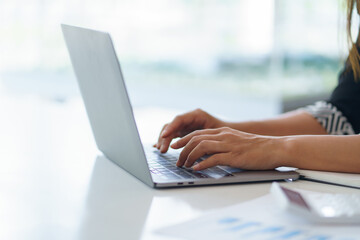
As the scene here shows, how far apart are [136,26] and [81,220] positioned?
4.70 meters

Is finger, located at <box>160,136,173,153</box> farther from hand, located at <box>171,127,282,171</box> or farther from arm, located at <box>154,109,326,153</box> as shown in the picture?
hand, located at <box>171,127,282,171</box>

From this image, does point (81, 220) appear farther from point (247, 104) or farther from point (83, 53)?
point (247, 104)

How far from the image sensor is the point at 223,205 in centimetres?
78

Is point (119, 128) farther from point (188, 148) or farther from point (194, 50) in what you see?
point (194, 50)

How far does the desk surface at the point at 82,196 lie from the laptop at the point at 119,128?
0.8 inches

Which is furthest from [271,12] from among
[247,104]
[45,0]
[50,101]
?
[50,101]

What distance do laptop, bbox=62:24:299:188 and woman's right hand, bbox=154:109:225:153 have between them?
4cm

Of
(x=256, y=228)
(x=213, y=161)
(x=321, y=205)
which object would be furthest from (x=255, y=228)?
(x=213, y=161)

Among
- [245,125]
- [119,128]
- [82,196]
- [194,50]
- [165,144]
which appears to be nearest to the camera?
[82,196]

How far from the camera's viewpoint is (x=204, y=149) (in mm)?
939

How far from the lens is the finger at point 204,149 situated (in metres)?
0.94

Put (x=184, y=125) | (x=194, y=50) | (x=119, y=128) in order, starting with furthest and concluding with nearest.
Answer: (x=194, y=50)
(x=184, y=125)
(x=119, y=128)

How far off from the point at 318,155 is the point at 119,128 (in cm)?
37

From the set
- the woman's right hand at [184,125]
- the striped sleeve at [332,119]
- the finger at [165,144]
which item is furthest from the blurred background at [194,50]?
the finger at [165,144]
